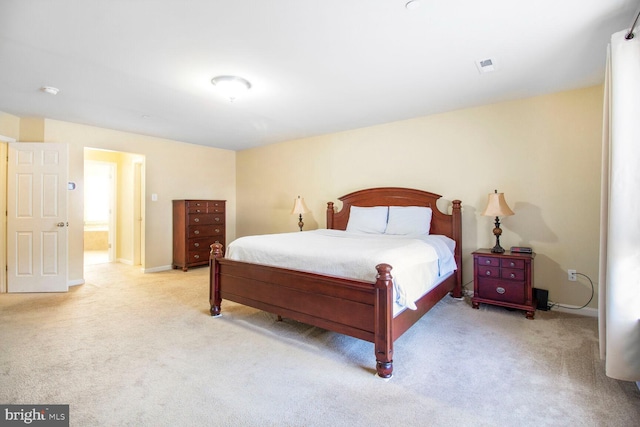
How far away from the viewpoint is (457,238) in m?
3.61

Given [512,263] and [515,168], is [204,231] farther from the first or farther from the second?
[515,168]

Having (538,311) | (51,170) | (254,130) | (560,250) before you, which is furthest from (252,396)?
(51,170)

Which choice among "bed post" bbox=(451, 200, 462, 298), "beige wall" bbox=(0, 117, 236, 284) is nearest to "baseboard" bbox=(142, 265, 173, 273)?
"beige wall" bbox=(0, 117, 236, 284)

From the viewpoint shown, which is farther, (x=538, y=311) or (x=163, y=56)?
(x=538, y=311)

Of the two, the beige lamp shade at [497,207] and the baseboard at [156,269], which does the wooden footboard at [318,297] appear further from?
the baseboard at [156,269]

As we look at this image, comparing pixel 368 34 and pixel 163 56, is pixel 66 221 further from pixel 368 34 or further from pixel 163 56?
pixel 368 34

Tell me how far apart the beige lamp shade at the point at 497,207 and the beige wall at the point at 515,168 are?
13.2 inches

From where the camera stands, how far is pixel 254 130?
4.73 meters

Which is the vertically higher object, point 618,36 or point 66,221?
point 618,36

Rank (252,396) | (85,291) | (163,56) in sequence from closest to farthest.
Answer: (252,396) < (163,56) < (85,291)

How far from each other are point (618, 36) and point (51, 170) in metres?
5.80

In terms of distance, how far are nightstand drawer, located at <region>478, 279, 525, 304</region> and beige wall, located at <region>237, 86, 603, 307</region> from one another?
501mm

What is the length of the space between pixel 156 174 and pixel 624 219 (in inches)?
227

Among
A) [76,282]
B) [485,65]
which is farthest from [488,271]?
[76,282]
